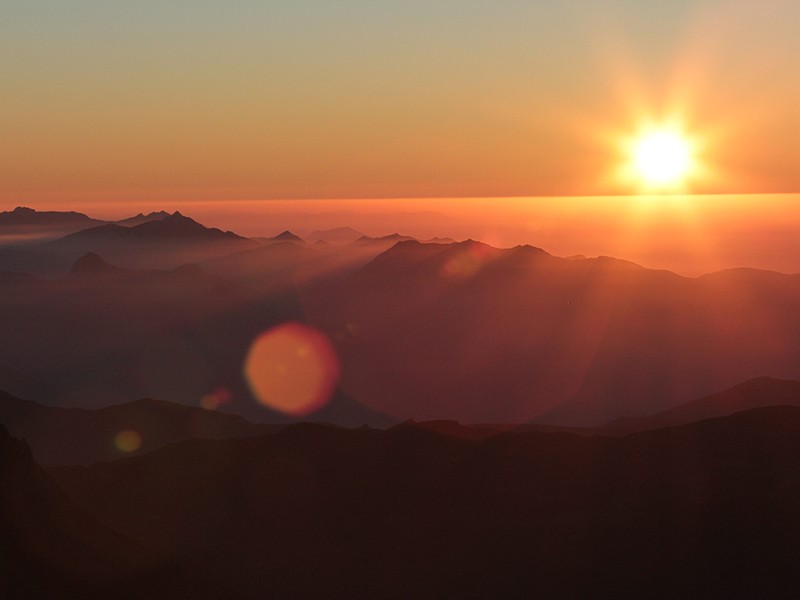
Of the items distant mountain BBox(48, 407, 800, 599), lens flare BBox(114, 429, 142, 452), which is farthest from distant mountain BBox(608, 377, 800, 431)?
lens flare BBox(114, 429, 142, 452)

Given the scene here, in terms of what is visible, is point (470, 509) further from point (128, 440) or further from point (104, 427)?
point (104, 427)

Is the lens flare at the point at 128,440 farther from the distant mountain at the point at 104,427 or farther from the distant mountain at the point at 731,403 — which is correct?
the distant mountain at the point at 731,403

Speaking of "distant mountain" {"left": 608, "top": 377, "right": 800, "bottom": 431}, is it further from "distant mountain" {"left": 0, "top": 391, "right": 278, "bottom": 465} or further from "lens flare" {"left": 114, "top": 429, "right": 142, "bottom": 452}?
"lens flare" {"left": 114, "top": 429, "right": 142, "bottom": 452}

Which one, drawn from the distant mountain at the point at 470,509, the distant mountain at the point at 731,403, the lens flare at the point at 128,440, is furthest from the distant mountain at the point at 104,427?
the distant mountain at the point at 731,403

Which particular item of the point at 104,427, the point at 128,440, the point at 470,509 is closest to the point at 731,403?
the point at 470,509

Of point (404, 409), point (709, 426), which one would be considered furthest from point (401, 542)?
point (404, 409)

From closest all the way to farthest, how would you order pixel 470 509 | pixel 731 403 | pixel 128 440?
1. pixel 470 509
2. pixel 731 403
3. pixel 128 440
